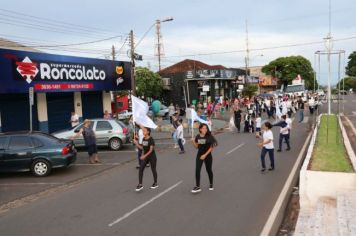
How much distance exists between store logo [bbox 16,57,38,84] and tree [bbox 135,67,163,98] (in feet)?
96.6

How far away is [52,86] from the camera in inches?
850

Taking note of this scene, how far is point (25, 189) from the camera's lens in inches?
442

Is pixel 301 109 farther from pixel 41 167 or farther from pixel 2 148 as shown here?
pixel 2 148

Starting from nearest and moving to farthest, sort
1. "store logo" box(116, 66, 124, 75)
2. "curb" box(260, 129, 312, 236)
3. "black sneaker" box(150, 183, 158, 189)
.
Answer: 1. "curb" box(260, 129, 312, 236)
2. "black sneaker" box(150, 183, 158, 189)
3. "store logo" box(116, 66, 124, 75)

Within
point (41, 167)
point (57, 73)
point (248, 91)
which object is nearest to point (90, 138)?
point (41, 167)

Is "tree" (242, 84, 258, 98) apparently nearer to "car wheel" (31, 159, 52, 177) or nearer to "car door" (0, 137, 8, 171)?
"car wheel" (31, 159, 52, 177)

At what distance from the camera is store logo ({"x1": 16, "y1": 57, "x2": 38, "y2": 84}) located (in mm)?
19734

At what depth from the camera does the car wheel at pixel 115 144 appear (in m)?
18.6

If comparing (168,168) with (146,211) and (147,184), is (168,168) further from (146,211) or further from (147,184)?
(146,211)

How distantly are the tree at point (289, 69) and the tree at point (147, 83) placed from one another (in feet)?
196

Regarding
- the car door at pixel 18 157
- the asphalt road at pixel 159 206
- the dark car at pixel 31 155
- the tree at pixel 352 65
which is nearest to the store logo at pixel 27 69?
the dark car at pixel 31 155

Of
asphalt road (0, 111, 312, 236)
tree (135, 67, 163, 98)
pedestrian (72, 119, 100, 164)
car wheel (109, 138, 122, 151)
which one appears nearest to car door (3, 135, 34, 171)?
asphalt road (0, 111, 312, 236)

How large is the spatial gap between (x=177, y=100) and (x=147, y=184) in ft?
146

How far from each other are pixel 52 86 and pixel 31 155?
9.45m
